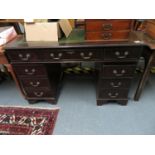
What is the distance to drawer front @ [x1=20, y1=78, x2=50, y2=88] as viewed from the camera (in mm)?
1571

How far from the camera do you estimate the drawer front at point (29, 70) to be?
1.48 meters

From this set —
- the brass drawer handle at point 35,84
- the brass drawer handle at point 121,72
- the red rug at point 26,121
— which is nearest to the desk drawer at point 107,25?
the brass drawer handle at point 121,72

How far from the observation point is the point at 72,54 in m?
1.38

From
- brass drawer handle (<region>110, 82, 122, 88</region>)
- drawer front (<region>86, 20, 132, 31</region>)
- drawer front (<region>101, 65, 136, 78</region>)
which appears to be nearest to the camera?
drawer front (<region>86, 20, 132, 31</region>)

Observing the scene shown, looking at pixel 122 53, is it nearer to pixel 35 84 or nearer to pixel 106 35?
Answer: pixel 106 35

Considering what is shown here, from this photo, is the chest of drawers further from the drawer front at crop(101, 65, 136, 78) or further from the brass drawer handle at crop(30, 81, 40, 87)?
the brass drawer handle at crop(30, 81, 40, 87)

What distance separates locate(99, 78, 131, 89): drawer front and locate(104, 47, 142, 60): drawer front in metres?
0.24

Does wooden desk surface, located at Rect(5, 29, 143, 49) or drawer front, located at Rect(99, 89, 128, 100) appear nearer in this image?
wooden desk surface, located at Rect(5, 29, 143, 49)

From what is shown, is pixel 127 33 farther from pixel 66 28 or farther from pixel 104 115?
pixel 104 115

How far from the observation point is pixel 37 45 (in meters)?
1.37

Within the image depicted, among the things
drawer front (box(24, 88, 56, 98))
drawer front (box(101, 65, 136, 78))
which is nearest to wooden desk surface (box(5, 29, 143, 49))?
drawer front (box(101, 65, 136, 78))
